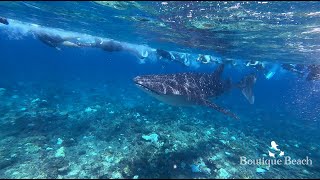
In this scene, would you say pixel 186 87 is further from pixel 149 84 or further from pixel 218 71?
pixel 218 71

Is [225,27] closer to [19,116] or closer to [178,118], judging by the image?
[178,118]

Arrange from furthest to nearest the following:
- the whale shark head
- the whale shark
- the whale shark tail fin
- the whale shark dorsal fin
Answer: the whale shark tail fin
the whale shark dorsal fin
the whale shark
the whale shark head

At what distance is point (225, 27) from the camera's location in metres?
13.1

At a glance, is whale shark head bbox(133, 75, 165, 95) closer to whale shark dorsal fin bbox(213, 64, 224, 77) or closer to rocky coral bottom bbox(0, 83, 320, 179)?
rocky coral bottom bbox(0, 83, 320, 179)

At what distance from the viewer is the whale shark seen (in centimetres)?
741

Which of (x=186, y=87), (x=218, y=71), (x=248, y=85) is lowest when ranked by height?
(x=248, y=85)

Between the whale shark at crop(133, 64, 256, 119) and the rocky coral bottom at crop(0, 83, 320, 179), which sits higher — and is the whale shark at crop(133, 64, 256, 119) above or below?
above

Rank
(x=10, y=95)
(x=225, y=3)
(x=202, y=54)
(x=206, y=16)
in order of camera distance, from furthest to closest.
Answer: (x=202, y=54), (x=10, y=95), (x=206, y=16), (x=225, y=3)

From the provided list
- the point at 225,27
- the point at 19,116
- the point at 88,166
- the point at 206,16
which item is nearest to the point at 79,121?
the point at 19,116

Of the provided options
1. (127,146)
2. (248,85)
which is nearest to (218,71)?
(248,85)

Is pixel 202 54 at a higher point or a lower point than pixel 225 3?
lower

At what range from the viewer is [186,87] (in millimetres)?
8680

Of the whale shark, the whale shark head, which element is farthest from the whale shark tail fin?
the whale shark head

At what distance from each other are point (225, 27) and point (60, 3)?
9535 millimetres
